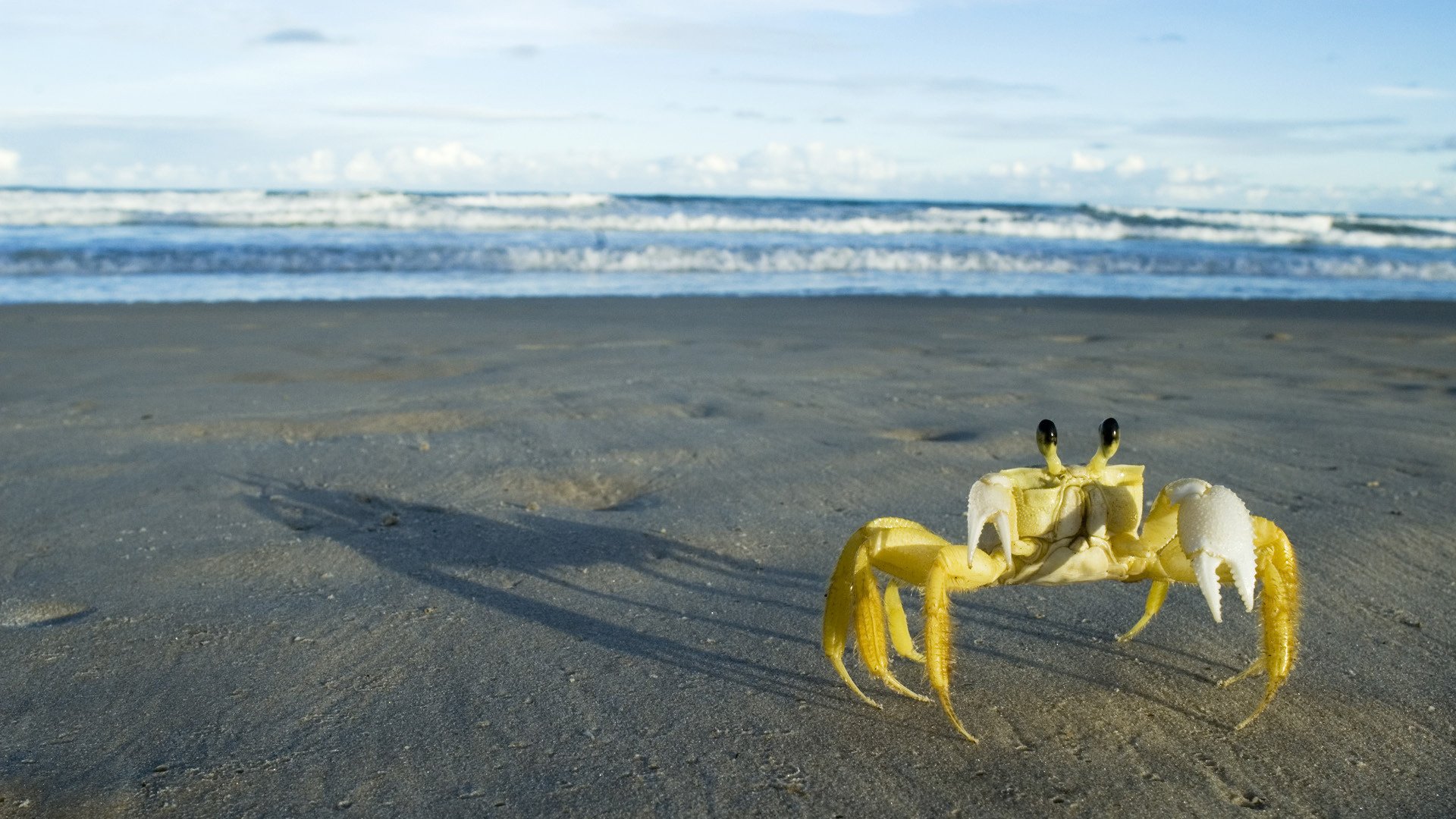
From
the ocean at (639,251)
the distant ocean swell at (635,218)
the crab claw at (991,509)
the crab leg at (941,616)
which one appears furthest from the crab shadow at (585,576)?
the distant ocean swell at (635,218)

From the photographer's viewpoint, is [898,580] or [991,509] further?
[898,580]

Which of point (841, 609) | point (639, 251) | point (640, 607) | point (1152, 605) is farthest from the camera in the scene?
point (639, 251)

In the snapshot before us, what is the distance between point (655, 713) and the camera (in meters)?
2.50

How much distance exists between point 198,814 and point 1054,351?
714 centimetres

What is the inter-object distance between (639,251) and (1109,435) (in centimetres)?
1694

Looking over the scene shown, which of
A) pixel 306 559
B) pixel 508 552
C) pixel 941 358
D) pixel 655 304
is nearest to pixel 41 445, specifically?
pixel 306 559

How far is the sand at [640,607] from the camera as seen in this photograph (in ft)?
7.27

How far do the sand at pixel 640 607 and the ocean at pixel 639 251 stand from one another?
757 centimetres

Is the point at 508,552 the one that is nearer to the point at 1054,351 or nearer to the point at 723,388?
the point at 723,388

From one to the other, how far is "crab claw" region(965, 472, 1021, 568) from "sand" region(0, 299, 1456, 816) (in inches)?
17.6

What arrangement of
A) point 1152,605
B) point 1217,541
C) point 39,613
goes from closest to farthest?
1. point 1217,541
2. point 1152,605
3. point 39,613

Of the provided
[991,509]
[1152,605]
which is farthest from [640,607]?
[1152,605]

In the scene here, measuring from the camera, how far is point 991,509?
224 cm

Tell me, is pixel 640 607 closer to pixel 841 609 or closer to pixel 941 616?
pixel 841 609
